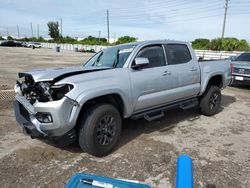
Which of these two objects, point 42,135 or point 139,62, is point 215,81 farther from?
point 42,135

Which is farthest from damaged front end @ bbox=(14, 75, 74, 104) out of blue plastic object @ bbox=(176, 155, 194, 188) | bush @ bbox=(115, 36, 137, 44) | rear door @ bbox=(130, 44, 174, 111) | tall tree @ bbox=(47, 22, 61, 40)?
tall tree @ bbox=(47, 22, 61, 40)

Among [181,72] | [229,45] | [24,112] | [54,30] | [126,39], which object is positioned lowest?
[24,112]

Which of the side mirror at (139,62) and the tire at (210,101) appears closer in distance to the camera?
the side mirror at (139,62)

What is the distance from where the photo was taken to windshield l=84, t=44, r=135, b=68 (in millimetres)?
4282

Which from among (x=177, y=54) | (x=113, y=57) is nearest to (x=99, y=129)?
(x=113, y=57)

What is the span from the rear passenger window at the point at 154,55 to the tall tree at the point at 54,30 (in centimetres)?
7818

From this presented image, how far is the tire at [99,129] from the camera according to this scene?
3.45 meters

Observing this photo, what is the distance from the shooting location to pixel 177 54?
16.7 ft

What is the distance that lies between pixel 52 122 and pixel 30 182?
2.56 feet

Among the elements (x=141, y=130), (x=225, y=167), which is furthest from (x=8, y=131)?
(x=225, y=167)

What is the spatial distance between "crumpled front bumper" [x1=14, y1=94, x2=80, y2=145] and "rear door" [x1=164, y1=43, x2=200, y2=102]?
6.73ft

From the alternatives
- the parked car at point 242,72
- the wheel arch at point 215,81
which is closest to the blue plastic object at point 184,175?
the wheel arch at point 215,81

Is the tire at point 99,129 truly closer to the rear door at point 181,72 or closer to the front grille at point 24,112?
the front grille at point 24,112

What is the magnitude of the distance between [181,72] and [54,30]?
3152 inches
